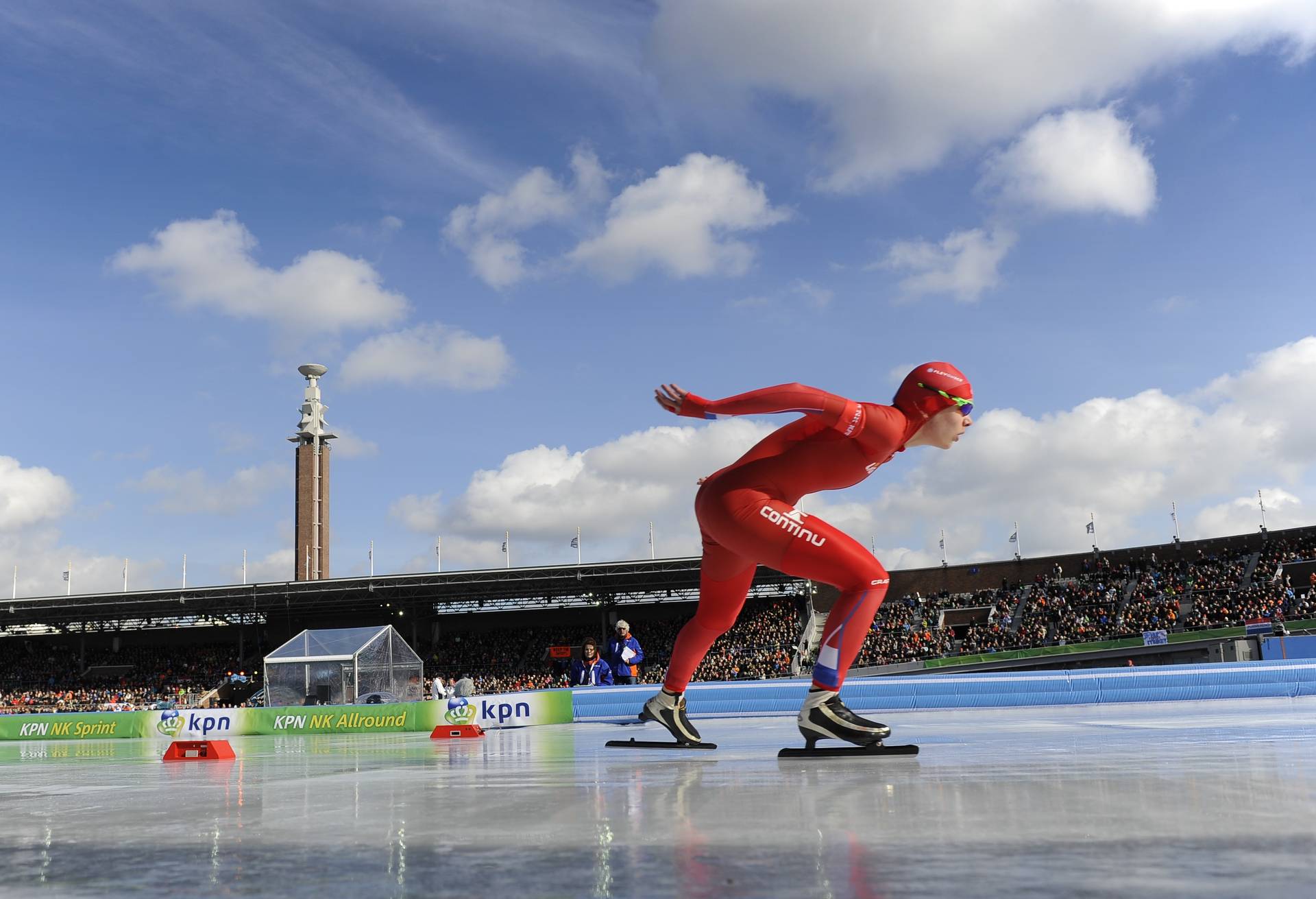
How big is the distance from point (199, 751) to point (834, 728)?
4.77 meters

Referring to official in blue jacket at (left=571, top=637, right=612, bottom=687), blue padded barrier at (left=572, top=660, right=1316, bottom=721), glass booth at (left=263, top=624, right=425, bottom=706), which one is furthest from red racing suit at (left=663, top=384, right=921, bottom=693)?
glass booth at (left=263, top=624, right=425, bottom=706)

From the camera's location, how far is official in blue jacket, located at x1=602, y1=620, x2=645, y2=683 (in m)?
13.1

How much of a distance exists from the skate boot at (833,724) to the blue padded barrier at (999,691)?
7.92 meters

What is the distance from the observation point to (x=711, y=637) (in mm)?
5664

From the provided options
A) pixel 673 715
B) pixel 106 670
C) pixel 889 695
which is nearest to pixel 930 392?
pixel 673 715

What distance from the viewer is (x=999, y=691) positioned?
12977 millimetres

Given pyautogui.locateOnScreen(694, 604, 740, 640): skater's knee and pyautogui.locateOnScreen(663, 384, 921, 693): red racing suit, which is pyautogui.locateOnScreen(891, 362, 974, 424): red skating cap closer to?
pyautogui.locateOnScreen(663, 384, 921, 693): red racing suit

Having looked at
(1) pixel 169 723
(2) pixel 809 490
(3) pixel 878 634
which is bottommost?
(1) pixel 169 723

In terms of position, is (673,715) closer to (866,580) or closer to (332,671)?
(866,580)

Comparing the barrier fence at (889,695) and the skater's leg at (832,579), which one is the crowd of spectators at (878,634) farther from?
the skater's leg at (832,579)

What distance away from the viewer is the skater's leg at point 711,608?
542 centimetres

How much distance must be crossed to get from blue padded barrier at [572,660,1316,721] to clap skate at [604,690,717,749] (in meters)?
6.68

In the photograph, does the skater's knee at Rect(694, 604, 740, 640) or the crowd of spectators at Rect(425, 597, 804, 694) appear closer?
the skater's knee at Rect(694, 604, 740, 640)

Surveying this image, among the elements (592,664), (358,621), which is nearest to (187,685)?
(358,621)
